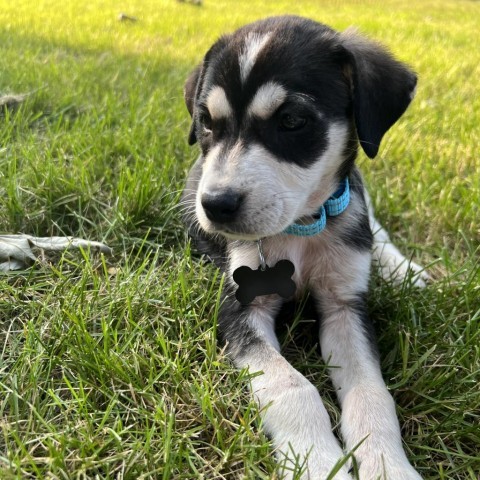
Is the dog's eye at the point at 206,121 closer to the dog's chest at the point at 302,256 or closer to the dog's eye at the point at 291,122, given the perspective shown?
the dog's eye at the point at 291,122

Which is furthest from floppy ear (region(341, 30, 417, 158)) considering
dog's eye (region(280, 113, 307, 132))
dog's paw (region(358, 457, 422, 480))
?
dog's paw (region(358, 457, 422, 480))

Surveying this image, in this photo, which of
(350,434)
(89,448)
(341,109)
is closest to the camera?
(89,448)

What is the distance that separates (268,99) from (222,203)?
19.6 inches

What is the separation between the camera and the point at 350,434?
2021 millimetres

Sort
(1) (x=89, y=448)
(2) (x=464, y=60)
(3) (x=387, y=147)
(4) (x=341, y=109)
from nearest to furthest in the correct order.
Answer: (1) (x=89, y=448) → (4) (x=341, y=109) → (3) (x=387, y=147) → (2) (x=464, y=60)

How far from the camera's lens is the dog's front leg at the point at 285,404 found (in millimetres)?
1845

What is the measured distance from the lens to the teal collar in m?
2.62

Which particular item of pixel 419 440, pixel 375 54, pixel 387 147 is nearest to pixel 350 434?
pixel 419 440

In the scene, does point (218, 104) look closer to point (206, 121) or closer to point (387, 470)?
point (206, 121)

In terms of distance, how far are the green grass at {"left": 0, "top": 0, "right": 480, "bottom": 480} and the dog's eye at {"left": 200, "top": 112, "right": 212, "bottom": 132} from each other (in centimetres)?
62

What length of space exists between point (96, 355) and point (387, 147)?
3319mm

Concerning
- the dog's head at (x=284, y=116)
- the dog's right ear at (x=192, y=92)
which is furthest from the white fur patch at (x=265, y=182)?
the dog's right ear at (x=192, y=92)

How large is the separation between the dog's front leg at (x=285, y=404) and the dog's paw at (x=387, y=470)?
7cm

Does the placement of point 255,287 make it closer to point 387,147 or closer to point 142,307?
point 142,307
